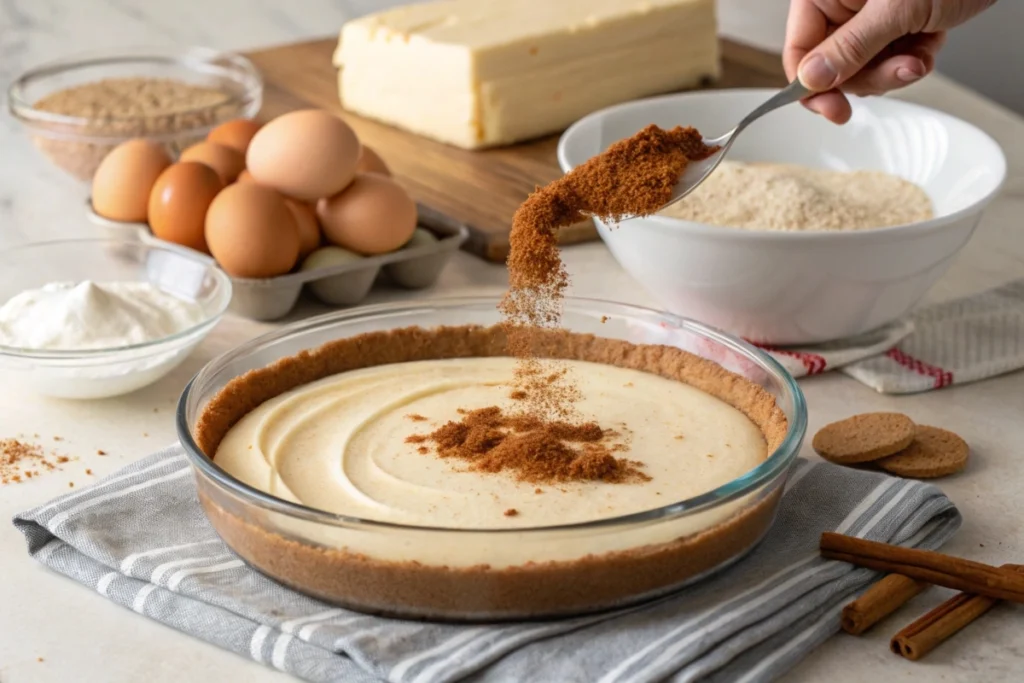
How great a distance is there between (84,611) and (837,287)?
4.10 ft

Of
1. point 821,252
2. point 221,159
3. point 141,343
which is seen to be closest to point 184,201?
point 221,159

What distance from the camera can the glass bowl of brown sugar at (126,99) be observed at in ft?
9.32

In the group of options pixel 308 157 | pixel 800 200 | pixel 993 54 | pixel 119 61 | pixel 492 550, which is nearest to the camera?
pixel 492 550

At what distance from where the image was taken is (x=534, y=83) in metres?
3.21

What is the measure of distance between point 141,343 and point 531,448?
2.35ft

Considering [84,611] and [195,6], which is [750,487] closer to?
[84,611]

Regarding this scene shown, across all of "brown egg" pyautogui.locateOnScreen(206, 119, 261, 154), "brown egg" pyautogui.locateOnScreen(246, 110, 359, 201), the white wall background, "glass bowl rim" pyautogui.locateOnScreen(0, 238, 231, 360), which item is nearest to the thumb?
"brown egg" pyautogui.locateOnScreen(246, 110, 359, 201)

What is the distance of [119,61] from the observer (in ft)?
11.2

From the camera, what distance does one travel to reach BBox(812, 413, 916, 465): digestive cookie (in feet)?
6.12

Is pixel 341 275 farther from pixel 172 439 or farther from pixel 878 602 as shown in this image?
pixel 878 602

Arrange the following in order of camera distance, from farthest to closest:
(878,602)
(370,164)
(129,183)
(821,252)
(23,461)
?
(370,164) < (129,183) < (821,252) < (23,461) < (878,602)

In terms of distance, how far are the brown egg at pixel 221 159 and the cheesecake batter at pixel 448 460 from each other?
71cm

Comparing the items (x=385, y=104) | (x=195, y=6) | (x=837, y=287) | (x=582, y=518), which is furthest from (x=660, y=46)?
(x=582, y=518)

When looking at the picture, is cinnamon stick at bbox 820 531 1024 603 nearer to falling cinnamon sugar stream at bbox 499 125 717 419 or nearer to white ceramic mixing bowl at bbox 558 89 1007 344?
Result: falling cinnamon sugar stream at bbox 499 125 717 419
